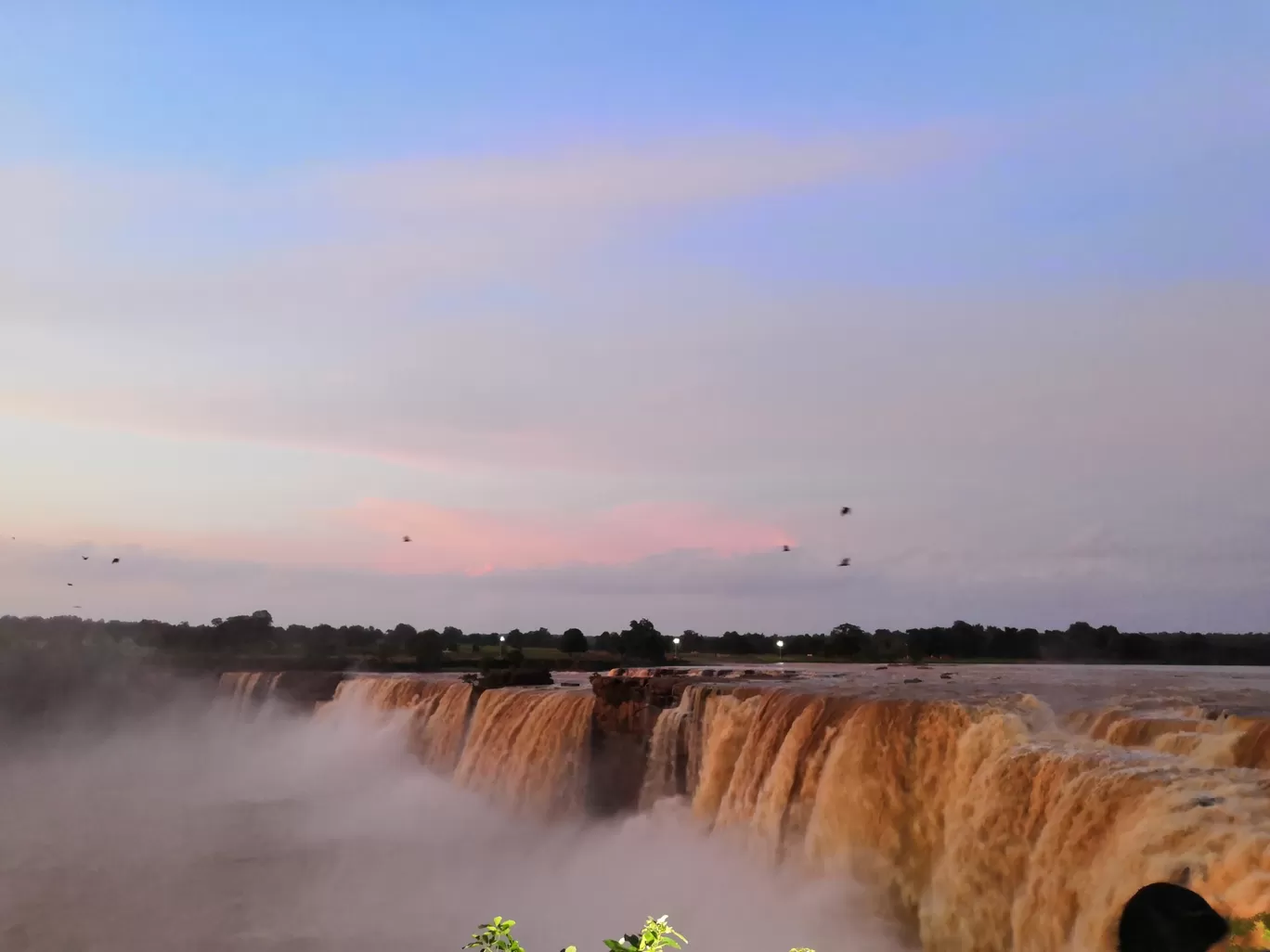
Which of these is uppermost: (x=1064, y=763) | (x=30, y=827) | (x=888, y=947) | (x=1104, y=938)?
(x=1064, y=763)

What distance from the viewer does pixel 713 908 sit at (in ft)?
54.7

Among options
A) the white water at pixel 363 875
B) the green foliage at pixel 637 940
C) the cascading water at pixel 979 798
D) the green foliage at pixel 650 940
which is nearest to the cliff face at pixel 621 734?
the cascading water at pixel 979 798

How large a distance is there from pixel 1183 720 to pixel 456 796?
19924mm

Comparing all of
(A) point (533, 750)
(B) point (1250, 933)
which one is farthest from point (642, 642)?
(B) point (1250, 933)

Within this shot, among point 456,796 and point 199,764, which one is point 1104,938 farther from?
point 199,764

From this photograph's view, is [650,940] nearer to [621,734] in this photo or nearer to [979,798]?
[979,798]

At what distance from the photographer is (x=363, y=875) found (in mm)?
23969

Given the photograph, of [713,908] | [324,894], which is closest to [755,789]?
[713,908]

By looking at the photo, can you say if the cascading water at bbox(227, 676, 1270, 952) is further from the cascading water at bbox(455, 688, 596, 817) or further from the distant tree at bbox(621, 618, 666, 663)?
the distant tree at bbox(621, 618, 666, 663)

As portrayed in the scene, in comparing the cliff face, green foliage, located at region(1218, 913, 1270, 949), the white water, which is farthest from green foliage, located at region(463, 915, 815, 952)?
the cliff face

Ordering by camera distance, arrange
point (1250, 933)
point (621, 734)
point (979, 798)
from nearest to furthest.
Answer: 1. point (1250, 933)
2. point (979, 798)
3. point (621, 734)

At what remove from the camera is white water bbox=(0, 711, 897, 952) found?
1709 cm

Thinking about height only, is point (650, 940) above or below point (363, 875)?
above

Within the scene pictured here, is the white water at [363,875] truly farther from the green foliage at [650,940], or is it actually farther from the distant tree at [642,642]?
the distant tree at [642,642]
